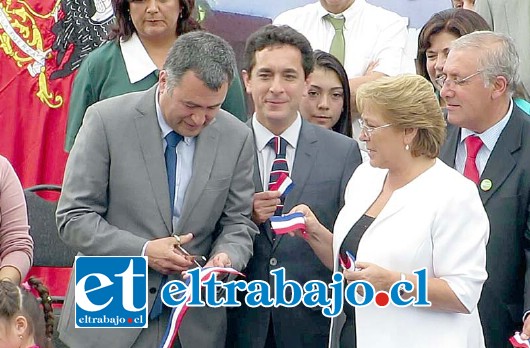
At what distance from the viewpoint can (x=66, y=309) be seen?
4.22 metres

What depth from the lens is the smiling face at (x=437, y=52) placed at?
16.6 ft

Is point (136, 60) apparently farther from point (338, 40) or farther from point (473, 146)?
point (473, 146)

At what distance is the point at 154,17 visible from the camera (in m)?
5.02

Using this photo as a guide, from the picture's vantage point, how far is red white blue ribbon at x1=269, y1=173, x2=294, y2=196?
4344 mm

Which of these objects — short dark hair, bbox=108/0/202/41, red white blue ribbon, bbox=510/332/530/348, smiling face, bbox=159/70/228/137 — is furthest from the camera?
short dark hair, bbox=108/0/202/41

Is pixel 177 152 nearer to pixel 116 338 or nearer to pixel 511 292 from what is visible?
pixel 116 338

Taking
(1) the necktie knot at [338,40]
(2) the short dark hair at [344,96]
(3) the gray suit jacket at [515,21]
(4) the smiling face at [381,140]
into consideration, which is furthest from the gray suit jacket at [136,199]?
(3) the gray suit jacket at [515,21]

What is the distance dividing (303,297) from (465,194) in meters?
0.96

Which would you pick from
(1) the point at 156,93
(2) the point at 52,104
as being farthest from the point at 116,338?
(2) the point at 52,104

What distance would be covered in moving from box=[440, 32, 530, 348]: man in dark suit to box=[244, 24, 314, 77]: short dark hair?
61cm

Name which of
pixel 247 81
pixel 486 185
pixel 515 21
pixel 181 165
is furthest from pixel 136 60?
pixel 515 21

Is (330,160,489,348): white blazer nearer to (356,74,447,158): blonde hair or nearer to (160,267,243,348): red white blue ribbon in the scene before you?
(356,74,447,158): blonde hair

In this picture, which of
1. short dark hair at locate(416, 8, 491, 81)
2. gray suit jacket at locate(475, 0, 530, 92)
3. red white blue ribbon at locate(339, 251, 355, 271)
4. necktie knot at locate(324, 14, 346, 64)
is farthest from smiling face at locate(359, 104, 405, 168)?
gray suit jacket at locate(475, 0, 530, 92)

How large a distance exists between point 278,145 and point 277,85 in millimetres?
251
